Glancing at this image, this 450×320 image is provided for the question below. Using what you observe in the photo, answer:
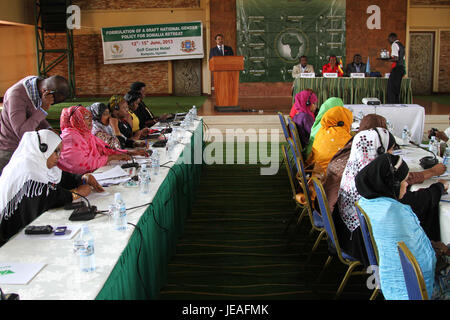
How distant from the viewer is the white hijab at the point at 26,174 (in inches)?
99.3

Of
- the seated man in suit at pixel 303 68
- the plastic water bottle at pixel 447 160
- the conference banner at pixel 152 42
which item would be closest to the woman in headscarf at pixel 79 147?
the plastic water bottle at pixel 447 160

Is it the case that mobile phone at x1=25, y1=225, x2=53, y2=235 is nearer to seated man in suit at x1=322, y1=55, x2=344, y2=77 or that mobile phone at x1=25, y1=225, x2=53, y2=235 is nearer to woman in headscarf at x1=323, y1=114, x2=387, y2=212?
woman in headscarf at x1=323, y1=114, x2=387, y2=212

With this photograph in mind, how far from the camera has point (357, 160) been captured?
2.73 meters

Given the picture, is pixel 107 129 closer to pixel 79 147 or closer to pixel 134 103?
pixel 79 147

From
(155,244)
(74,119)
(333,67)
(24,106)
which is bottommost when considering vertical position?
(155,244)

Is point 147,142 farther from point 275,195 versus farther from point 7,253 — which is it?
point 7,253

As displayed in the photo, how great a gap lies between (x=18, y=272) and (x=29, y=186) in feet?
2.79

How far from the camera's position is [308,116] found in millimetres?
5324

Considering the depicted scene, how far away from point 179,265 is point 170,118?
346 centimetres

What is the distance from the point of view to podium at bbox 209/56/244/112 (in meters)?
8.52

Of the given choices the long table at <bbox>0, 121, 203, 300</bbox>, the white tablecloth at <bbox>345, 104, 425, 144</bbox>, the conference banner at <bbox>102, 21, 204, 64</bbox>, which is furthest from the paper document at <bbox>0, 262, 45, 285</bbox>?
the conference banner at <bbox>102, 21, 204, 64</bbox>

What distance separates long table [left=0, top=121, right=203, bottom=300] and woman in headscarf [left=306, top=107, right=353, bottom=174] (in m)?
1.37

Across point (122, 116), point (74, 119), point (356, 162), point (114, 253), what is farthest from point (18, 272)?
point (122, 116)

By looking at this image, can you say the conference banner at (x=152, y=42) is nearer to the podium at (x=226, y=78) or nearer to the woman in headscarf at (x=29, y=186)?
the podium at (x=226, y=78)
